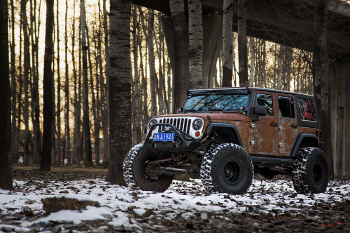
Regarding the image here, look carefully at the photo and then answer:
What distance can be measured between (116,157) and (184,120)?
2.47 m

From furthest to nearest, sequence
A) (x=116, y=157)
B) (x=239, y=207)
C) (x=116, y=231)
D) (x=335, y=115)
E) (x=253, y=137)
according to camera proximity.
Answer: (x=335, y=115), (x=116, y=157), (x=253, y=137), (x=239, y=207), (x=116, y=231)

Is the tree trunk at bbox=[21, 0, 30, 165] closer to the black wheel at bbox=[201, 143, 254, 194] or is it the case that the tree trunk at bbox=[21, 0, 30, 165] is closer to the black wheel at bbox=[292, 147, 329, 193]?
the black wheel at bbox=[292, 147, 329, 193]

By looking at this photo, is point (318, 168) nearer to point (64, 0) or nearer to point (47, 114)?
point (47, 114)

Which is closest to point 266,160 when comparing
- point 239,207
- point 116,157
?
point 239,207

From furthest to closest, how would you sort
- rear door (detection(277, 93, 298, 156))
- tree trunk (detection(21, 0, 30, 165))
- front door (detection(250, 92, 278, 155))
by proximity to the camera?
1. tree trunk (detection(21, 0, 30, 165))
2. rear door (detection(277, 93, 298, 156))
3. front door (detection(250, 92, 278, 155))

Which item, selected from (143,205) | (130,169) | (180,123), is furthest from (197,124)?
(143,205)

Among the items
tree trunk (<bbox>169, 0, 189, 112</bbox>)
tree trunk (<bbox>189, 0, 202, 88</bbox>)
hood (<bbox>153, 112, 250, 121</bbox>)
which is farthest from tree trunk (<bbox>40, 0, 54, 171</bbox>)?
hood (<bbox>153, 112, 250, 121</bbox>)

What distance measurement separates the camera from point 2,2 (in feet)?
28.0

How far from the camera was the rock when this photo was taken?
5.16m

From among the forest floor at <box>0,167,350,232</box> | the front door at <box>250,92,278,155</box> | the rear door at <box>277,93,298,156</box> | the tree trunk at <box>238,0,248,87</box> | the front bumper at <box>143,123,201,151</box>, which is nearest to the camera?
the forest floor at <box>0,167,350,232</box>

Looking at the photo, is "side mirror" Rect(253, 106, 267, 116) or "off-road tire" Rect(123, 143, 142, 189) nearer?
"side mirror" Rect(253, 106, 267, 116)

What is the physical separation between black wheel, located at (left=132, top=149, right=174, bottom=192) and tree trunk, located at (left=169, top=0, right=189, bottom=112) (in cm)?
422

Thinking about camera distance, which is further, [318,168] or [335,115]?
[335,115]

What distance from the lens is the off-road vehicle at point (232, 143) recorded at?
7859 millimetres
